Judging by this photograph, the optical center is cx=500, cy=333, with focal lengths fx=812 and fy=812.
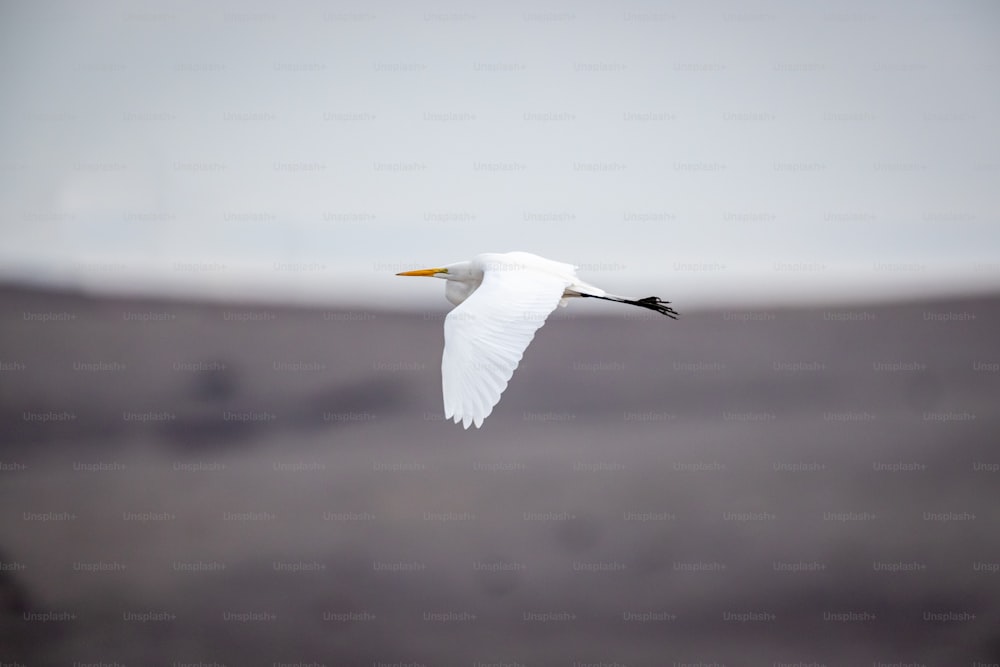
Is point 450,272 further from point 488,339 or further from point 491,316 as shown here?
point 488,339

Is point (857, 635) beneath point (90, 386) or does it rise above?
beneath

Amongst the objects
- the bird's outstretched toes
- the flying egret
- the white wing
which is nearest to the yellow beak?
the flying egret

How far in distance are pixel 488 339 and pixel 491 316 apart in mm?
166

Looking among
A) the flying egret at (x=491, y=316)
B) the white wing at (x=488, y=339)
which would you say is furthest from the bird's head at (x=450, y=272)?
the white wing at (x=488, y=339)

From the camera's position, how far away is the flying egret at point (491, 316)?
8.08 feet

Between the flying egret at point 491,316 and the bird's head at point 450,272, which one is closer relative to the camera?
the flying egret at point 491,316

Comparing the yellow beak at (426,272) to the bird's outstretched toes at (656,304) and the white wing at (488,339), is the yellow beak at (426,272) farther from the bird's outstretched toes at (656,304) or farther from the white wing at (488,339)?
the bird's outstretched toes at (656,304)

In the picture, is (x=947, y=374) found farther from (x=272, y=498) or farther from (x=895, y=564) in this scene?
(x=272, y=498)

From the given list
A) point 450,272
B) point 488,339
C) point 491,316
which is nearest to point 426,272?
point 450,272

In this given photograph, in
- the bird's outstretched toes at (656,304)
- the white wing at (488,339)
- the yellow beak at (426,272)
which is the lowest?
the white wing at (488,339)

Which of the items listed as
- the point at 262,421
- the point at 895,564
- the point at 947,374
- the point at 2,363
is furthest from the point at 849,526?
the point at 2,363

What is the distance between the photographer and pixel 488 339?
2.66 metres

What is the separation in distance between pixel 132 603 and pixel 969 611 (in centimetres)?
688

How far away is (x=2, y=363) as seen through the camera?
8.30 metres
